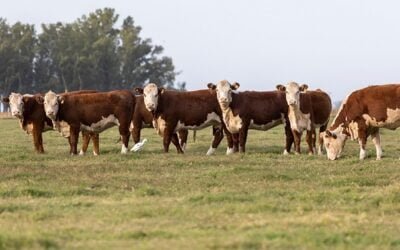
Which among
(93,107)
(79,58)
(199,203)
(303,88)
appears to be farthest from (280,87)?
(79,58)

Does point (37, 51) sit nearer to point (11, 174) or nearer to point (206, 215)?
point (11, 174)

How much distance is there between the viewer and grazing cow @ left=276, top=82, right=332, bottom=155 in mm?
20922

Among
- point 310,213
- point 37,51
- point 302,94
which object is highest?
point 37,51

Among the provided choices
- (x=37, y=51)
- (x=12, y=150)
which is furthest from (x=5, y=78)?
(x=12, y=150)

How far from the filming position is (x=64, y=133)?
2244 cm

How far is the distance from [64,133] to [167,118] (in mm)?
2766

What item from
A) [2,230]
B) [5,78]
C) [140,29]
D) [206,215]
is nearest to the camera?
[2,230]

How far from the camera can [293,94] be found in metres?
20.9

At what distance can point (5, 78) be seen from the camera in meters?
81.1

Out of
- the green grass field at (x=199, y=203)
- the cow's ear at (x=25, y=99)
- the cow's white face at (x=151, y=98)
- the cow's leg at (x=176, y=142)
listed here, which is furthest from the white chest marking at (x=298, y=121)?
the cow's ear at (x=25, y=99)

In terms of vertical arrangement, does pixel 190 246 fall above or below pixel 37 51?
below

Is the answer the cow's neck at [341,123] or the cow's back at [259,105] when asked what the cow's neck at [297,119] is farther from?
the cow's neck at [341,123]

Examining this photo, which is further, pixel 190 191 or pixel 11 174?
pixel 11 174

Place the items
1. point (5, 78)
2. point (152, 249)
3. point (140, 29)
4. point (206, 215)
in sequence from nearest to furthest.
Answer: point (152, 249) → point (206, 215) → point (5, 78) → point (140, 29)
